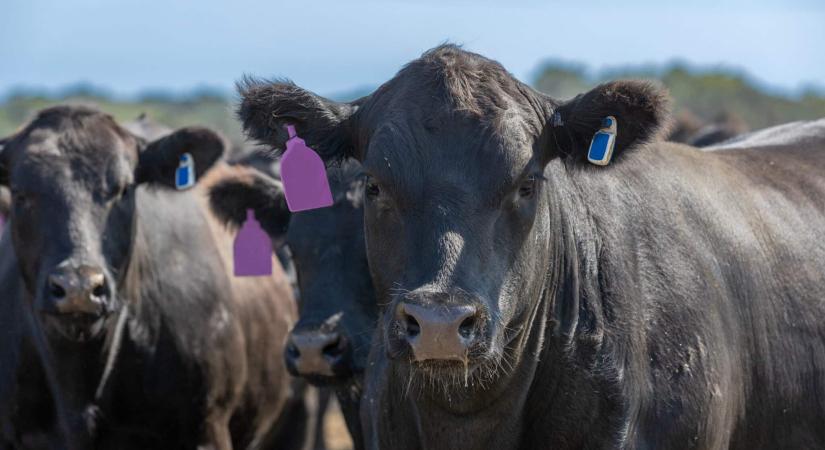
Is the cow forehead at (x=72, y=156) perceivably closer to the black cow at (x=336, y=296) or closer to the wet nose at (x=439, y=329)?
the black cow at (x=336, y=296)

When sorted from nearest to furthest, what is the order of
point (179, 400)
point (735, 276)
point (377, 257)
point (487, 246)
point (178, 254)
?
1. point (487, 246)
2. point (377, 257)
3. point (735, 276)
4. point (179, 400)
5. point (178, 254)

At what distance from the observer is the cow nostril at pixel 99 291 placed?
693 centimetres

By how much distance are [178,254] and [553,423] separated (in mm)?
3912

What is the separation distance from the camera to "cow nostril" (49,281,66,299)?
22.3 feet

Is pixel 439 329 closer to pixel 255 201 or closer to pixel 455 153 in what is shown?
pixel 455 153

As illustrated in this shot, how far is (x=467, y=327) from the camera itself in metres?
4.30

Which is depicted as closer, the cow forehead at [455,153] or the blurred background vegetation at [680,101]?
the cow forehead at [455,153]

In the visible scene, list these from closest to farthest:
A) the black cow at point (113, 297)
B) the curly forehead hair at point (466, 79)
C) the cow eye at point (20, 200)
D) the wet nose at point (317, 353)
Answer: the curly forehead hair at point (466, 79), the wet nose at point (317, 353), the black cow at point (113, 297), the cow eye at point (20, 200)

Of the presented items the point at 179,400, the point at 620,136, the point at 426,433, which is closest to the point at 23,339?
the point at 179,400

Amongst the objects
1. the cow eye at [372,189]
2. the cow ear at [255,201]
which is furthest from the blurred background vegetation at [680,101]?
the cow eye at [372,189]

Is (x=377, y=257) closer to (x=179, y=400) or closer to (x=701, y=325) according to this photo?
(x=701, y=325)

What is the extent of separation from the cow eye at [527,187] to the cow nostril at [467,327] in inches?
23.7

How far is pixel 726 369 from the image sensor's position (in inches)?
203

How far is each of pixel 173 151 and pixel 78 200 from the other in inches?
30.2
